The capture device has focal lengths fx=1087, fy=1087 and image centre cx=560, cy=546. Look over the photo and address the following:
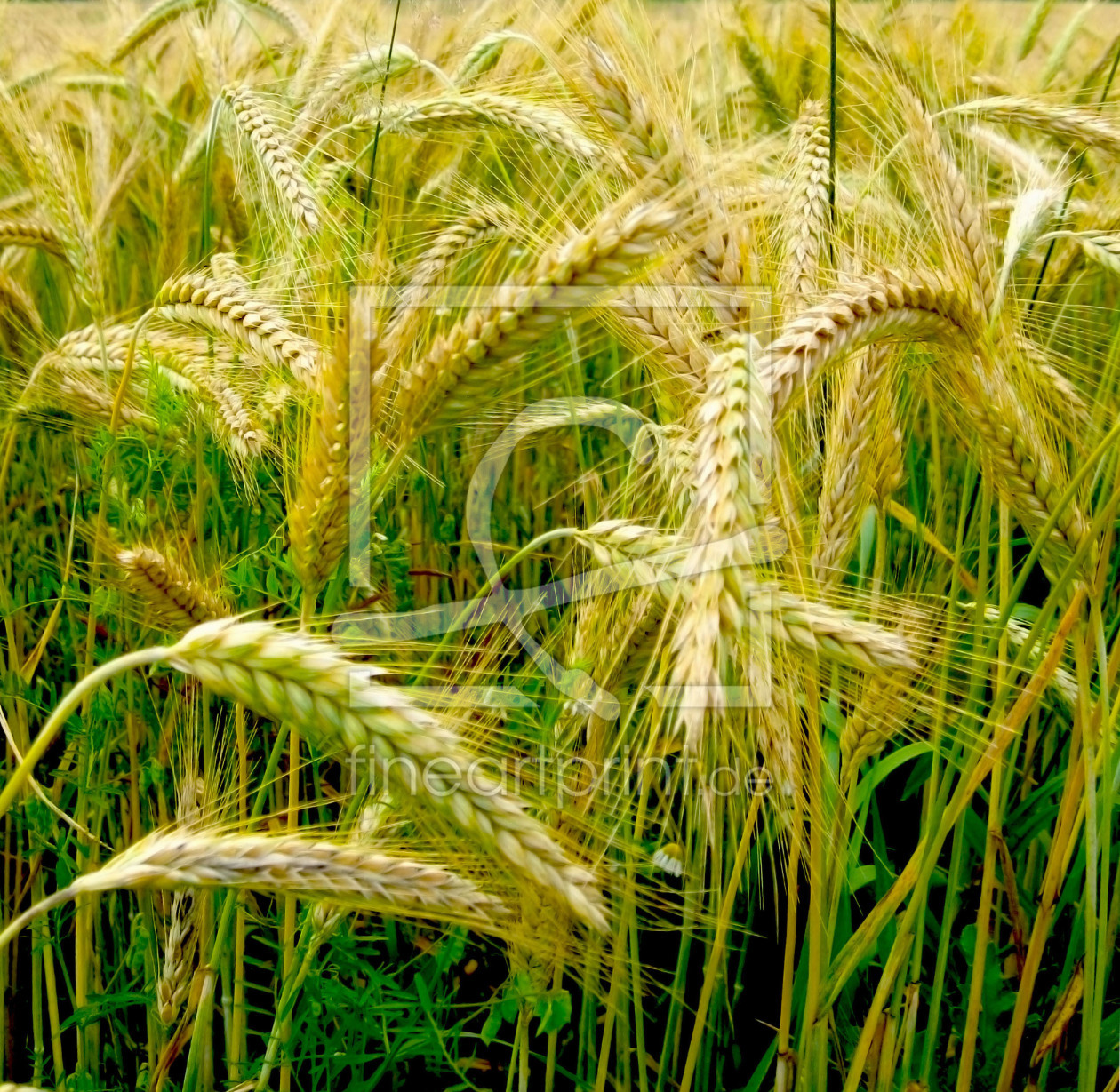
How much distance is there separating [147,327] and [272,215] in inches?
14.3

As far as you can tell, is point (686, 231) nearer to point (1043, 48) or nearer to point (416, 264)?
point (416, 264)

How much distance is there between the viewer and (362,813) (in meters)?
1.27

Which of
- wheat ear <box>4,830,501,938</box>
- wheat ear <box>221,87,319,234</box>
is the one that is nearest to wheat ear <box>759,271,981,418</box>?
wheat ear <box>4,830,501,938</box>

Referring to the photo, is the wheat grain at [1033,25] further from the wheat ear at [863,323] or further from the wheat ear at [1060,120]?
the wheat ear at [863,323]

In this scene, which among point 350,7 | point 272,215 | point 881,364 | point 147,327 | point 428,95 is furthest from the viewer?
point 350,7

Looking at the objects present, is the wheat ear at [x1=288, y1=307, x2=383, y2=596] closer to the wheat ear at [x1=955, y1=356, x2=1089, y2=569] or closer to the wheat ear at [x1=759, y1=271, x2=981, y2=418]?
the wheat ear at [x1=759, y1=271, x2=981, y2=418]

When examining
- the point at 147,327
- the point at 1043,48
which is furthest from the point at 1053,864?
the point at 1043,48

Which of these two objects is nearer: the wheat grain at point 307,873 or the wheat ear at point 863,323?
the wheat grain at point 307,873

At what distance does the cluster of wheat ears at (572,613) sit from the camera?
3.46 ft

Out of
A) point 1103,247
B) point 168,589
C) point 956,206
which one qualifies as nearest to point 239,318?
point 168,589

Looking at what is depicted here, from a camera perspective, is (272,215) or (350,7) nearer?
(272,215)

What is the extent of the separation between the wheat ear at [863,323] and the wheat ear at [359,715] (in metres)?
0.45

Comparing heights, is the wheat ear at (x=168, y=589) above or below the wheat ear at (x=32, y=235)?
below

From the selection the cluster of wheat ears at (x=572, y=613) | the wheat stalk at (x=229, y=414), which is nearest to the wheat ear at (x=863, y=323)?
the cluster of wheat ears at (x=572, y=613)
